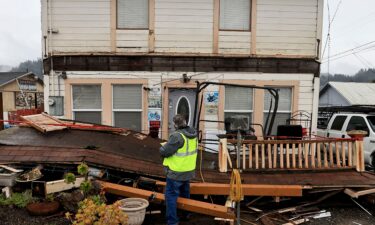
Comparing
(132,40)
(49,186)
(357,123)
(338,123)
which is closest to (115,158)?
(49,186)

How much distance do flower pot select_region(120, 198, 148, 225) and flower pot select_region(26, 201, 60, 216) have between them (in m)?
1.26

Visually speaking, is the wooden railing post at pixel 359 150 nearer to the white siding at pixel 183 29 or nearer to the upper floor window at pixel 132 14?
the white siding at pixel 183 29

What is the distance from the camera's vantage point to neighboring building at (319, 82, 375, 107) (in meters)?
26.6

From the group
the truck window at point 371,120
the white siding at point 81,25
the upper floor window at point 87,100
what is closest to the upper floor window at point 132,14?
the white siding at point 81,25

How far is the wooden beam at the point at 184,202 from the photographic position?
4921mm

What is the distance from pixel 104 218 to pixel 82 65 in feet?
22.2

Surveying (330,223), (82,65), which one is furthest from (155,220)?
(82,65)

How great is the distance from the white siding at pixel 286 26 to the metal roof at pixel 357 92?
1940 centimetres

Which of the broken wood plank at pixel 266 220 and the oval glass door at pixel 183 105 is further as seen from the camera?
the oval glass door at pixel 183 105

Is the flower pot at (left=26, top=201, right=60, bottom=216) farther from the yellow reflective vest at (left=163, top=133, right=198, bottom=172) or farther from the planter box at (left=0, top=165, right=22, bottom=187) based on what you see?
the yellow reflective vest at (left=163, top=133, right=198, bottom=172)

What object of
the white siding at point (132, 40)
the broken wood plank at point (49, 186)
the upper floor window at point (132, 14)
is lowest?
the broken wood plank at point (49, 186)

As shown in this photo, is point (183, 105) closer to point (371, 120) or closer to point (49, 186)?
point (49, 186)

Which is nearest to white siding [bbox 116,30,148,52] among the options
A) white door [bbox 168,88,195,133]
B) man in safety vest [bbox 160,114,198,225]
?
white door [bbox 168,88,195,133]

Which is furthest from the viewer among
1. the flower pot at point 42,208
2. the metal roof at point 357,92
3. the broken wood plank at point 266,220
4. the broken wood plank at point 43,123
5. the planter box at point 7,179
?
the metal roof at point 357,92
